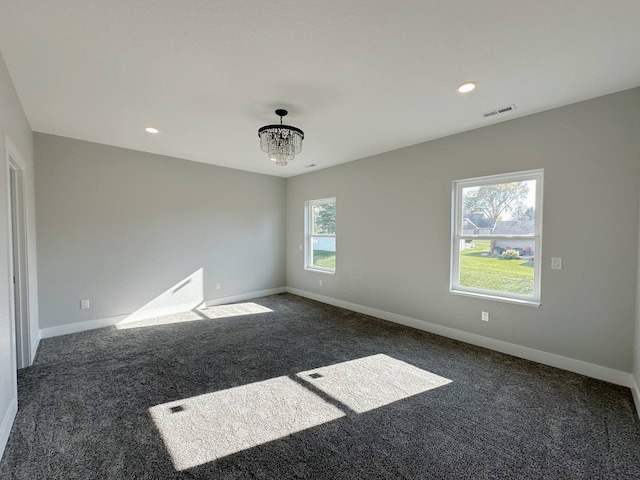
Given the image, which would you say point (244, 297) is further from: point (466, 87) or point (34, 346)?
point (466, 87)

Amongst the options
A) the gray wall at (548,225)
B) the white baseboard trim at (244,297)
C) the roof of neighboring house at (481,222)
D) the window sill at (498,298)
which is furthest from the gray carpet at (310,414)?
the white baseboard trim at (244,297)

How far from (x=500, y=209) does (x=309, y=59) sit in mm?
2766

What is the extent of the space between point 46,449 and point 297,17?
3.15 metres

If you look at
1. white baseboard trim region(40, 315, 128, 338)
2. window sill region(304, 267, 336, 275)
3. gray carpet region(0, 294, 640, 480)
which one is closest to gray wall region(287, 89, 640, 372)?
gray carpet region(0, 294, 640, 480)

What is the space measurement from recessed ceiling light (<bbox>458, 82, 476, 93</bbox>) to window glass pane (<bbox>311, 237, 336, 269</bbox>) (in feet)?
11.2

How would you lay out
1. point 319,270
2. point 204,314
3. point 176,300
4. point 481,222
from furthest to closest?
point 319,270 < point 176,300 < point 204,314 < point 481,222

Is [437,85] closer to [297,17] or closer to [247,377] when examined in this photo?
[297,17]

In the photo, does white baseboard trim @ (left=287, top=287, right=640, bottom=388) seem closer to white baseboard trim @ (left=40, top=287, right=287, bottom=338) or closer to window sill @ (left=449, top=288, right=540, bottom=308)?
window sill @ (left=449, top=288, right=540, bottom=308)

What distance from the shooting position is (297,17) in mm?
1724

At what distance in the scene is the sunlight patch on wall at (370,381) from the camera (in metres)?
2.43

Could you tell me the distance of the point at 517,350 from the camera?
3.24m

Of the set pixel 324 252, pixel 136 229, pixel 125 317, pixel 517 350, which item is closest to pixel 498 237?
pixel 517 350

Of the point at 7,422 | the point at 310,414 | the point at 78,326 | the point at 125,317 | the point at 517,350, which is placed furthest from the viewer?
the point at 125,317

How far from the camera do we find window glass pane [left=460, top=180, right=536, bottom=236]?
3205mm
